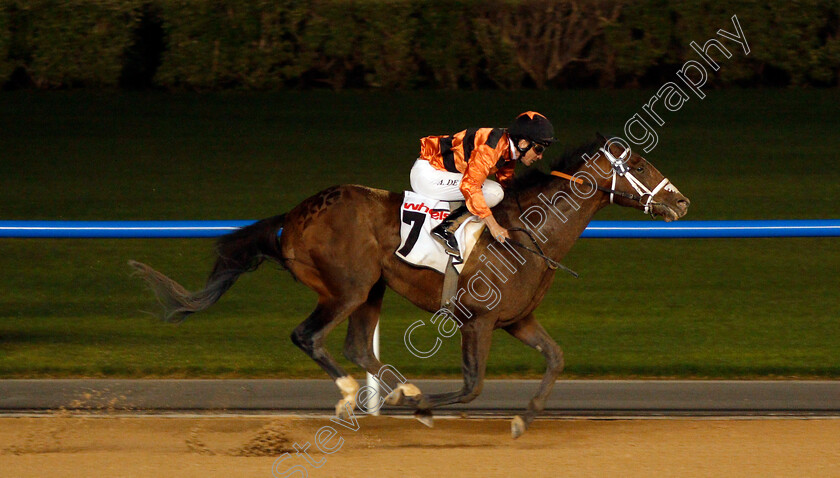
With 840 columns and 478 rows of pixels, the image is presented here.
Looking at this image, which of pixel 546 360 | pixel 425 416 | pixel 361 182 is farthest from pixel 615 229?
pixel 361 182

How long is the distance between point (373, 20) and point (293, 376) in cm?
741

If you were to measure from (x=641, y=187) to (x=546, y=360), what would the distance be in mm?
877

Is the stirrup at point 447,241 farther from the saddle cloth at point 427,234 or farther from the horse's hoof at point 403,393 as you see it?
the horse's hoof at point 403,393

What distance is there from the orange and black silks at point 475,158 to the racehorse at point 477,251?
0.63 feet

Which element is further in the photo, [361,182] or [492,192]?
[361,182]

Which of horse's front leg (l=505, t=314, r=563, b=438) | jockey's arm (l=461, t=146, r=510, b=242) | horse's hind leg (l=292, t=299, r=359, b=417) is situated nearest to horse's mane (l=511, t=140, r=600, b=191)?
jockey's arm (l=461, t=146, r=510, b=242)

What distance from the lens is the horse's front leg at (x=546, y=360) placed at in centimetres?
514

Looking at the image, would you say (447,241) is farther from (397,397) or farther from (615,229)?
(615,229)

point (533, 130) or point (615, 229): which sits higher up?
point (533, 130)

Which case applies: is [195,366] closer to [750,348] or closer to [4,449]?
[4,449]

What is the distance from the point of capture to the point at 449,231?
5133 millimetres

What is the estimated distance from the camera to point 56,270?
347 inches

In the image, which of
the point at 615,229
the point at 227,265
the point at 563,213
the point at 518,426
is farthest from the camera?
the point at 615,229

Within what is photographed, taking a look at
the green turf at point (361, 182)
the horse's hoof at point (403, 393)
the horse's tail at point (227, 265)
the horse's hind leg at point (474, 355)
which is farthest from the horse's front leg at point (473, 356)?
the green turf at point (361, 182)
